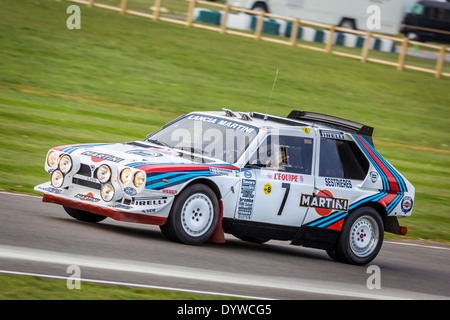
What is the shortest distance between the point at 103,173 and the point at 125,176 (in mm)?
315

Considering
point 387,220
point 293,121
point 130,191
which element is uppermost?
point 293,121

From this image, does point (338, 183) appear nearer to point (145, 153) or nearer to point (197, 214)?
point (197, 214)

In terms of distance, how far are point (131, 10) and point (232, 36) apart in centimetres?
464

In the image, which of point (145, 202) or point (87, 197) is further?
point (87, 197)

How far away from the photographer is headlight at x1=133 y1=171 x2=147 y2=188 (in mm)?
9195

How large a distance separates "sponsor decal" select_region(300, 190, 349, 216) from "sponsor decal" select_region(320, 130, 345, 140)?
31.1 inches

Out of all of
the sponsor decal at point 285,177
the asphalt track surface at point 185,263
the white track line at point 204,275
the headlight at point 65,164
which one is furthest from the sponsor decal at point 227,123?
the white track line at point 204,275

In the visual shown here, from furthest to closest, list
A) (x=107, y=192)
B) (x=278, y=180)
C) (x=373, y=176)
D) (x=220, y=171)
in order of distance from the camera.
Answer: (x=373, y=176) → (x=278, y=180) → (x=220, y=171) → (x=107, y=192)

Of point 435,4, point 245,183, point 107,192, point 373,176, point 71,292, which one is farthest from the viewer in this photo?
point 435,4

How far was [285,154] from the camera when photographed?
417 inches

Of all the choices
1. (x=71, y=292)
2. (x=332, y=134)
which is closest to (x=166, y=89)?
(x=332, y=134)

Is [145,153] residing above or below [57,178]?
above

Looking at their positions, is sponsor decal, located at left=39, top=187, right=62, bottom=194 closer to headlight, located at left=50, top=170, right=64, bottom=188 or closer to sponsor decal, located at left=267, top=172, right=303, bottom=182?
headlight, located at left=50, top=170, right=64, bottom=188

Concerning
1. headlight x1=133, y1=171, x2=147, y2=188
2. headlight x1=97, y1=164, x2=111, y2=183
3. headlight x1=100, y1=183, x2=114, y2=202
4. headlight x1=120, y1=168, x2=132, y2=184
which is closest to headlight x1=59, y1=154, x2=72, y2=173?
headlight x1=97, y1=164, x2=111, y2=183
